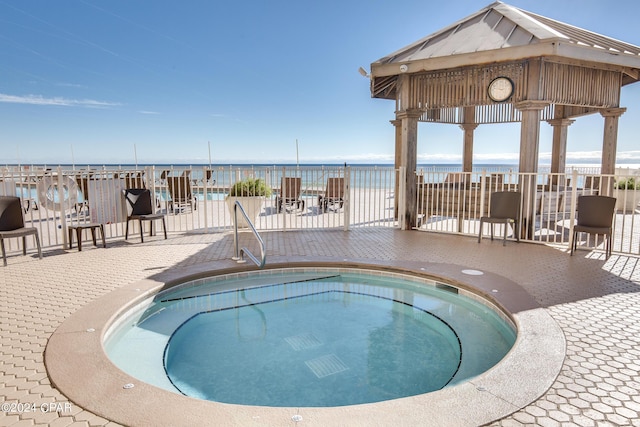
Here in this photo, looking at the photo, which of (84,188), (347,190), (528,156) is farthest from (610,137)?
(84,188)

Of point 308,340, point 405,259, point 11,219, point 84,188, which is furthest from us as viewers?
point 84,188

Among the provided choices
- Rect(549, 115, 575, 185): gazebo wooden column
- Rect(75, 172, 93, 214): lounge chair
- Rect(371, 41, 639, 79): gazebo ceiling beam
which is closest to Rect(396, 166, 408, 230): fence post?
Rect(371, 41, 639, 79): gazebo ceiling beam

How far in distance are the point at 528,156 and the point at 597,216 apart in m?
1.74

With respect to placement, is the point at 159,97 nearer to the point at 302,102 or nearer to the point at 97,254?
the point at 302,102

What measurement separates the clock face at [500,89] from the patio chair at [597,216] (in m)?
2.34

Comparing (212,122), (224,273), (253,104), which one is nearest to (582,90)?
(224,273)

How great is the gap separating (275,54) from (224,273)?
24.1 meters

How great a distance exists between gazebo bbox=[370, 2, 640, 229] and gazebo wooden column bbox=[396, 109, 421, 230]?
22 mm

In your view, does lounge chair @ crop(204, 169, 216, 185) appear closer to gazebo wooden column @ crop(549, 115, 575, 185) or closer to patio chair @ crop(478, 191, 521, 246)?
patio chair @ crop(478, 191, 521, 246)

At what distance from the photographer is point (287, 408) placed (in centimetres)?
226

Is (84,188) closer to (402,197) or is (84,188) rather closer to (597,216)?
(402,197)

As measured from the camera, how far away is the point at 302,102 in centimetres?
4131

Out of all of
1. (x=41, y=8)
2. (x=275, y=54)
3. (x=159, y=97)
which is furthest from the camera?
(x=159, y=97)

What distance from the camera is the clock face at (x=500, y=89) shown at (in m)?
7.29
